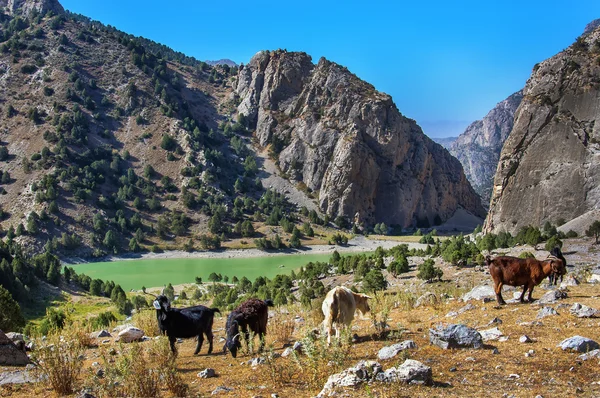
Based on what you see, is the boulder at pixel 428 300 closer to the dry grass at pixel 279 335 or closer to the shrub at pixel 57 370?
the dry grass at pixel 279 335

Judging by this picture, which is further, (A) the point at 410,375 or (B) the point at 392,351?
(B) the point at 392,351

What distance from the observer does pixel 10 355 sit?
830cm

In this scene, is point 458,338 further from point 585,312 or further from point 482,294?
point 482,294

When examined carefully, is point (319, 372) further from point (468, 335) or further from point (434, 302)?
point (434, 302)

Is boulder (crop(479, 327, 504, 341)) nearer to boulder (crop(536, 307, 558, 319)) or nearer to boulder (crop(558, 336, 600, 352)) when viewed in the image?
boulder (crop(558, 336, 600, 352))

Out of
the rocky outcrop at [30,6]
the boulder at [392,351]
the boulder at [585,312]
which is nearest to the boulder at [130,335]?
the boulder at [392,351]

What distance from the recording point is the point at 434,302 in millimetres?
13125

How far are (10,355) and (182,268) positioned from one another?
2365 inches

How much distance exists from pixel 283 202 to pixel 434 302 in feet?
318

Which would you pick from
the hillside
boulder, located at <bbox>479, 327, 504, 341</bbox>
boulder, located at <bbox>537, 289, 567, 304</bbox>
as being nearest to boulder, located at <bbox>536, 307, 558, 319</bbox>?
boulder, located at <bbox>537, 289, 567, 304</bbox>

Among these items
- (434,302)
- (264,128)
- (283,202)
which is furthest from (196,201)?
(434,302)

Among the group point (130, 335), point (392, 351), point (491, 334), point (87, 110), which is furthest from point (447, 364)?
point (87, 110)

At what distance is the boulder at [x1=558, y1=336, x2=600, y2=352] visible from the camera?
21.9 ft

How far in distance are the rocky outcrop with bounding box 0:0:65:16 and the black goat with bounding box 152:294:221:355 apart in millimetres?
174456
